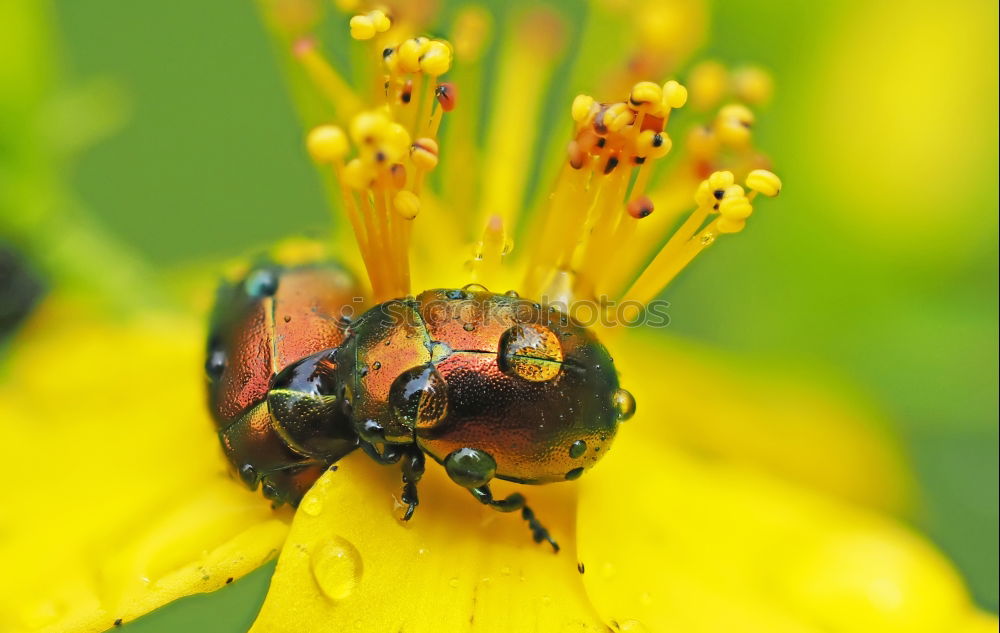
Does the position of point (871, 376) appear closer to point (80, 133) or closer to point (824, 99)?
point (824, 99)

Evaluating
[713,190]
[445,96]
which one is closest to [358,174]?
[445,96]

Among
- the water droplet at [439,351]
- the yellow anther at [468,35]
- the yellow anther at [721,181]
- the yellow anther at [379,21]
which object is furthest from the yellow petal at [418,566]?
the yellow anther at [468,35]

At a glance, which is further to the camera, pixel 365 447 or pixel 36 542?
pixel 36 542

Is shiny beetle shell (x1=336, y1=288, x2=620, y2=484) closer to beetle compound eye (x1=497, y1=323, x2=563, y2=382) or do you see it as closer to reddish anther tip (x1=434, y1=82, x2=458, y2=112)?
beetle compound eye (x1=497, y1=323, x2=563, y2=382)

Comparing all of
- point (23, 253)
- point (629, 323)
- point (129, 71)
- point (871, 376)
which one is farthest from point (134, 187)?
point (871, 376)

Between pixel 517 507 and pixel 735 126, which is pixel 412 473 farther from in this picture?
pixel 735 126
